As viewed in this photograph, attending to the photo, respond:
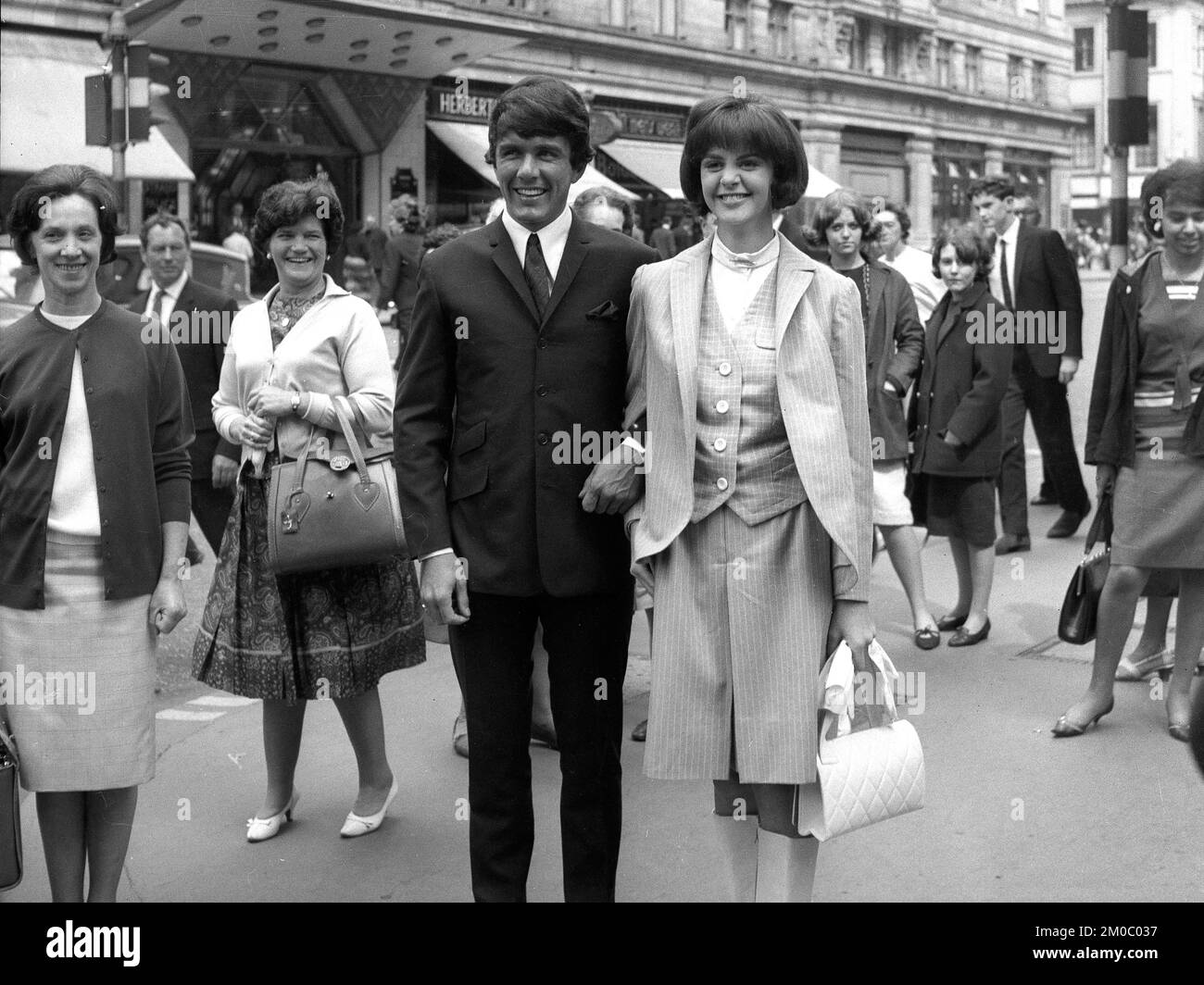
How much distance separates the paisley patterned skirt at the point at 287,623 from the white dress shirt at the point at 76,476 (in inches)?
35.7

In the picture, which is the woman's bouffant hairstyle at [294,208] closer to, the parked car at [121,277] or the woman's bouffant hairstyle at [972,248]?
the woman's bouffant hairstyle at [972,248]

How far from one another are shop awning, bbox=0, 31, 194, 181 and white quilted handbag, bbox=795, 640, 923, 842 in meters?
20.3

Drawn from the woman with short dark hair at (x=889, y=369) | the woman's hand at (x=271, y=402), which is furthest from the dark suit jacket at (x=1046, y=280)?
the woman's hand at (x=271, y=402)

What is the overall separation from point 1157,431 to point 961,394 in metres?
1.62

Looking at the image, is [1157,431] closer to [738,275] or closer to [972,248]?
[972,248]

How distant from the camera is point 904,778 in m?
3.53

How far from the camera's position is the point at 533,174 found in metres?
3.70

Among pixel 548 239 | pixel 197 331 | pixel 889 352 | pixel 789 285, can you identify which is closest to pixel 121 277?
pixel 197 331

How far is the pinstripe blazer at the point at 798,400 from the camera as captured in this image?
3.48 m

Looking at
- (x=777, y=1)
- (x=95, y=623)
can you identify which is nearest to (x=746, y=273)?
(x=95, y=623)

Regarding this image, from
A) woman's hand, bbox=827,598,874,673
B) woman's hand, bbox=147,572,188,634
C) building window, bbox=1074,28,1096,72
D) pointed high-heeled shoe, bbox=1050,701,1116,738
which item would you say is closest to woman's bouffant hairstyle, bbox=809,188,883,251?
pointed high-heeled shoe, bbox=1050,701,1116,738

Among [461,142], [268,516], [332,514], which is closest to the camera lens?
[332,514]

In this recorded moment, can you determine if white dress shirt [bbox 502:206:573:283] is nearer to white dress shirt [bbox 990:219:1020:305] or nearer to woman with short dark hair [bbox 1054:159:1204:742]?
woman with short dark hair [bbox 1054:159:1204:742]
